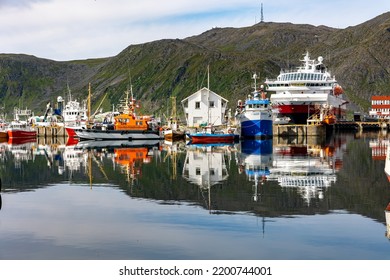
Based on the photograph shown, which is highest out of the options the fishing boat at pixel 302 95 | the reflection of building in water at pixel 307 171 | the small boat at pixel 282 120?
the fishing boat at pixel 302 95

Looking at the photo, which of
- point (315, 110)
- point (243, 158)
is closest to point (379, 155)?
point (243, 158)

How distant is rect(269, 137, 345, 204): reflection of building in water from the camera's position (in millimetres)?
33469

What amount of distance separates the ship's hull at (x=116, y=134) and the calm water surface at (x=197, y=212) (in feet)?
161

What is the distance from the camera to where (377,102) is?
623 feet

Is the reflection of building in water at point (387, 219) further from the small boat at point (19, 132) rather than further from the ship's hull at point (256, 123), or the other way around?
the small boat at point (19, 132)

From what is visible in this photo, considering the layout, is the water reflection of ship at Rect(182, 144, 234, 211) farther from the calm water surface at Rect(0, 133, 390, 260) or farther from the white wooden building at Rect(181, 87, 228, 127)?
the white wooden building at Rect(181, 87, 228, 127)

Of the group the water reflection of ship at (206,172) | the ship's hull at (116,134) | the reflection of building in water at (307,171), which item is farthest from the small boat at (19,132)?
the reflection of building in water at (307,171)

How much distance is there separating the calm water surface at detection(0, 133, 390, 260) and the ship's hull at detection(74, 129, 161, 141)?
49.1 metres

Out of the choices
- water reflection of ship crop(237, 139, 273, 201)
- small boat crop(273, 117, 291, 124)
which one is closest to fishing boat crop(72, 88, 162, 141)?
small boat crop(273, 117, 291, 124)

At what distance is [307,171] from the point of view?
41.9 meters

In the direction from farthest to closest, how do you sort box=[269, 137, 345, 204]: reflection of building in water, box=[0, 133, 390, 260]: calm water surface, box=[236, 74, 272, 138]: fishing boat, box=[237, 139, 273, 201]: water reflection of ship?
1. box=[236, 74, 272, 138]: fishing boat
2. box=[237, 139, 273, 201]: water reflection of ship
3. box=[269, 137, 345, 204]: reflection of building in water
4. box=[0, 133, 390, 260]: calm water surface

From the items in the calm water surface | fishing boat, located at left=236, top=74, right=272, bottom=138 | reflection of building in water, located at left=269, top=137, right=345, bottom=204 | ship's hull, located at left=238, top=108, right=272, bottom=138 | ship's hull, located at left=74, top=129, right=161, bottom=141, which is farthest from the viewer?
ship's hull, located at left=74, top=129, right=161, bottom=141

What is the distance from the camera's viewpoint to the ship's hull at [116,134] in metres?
96.3

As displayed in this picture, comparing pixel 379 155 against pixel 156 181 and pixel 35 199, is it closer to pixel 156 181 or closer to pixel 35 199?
pixel 156 181
